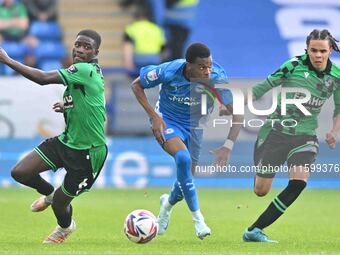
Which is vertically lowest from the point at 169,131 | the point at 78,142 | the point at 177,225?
the point at 177,225

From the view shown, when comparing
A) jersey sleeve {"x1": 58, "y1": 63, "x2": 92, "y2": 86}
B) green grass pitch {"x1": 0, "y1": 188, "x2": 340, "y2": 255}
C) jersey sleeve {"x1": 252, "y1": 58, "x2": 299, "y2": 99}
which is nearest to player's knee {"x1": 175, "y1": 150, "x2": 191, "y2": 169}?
green grass pitch {"x1": 0, "y1": 188, "x2": 340, "y2": 255}

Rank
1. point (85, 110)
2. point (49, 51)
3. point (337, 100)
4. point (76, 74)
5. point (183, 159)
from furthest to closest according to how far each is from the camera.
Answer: point (49, 51), point (337, 100), point (183, 159), point (85, 110), point (76, 74)

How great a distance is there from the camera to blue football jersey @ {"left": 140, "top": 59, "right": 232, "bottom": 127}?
12.8m

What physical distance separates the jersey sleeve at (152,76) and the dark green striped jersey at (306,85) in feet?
3.97

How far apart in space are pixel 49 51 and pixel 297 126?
1411cm

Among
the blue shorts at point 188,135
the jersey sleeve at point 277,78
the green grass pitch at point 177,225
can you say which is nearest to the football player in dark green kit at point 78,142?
the green grass pitch at point 177,225

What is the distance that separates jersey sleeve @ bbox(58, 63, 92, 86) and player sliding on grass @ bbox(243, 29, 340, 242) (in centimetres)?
211

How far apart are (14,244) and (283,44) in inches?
607

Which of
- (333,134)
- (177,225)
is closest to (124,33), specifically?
(177,225)

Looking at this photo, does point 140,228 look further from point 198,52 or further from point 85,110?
point 198,52

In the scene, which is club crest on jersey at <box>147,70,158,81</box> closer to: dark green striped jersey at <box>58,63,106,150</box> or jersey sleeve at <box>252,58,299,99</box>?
dark green striped jersey at <box>58,63,106,150</box>

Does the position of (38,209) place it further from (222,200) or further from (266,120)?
(222,200)

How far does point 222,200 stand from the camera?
19281 mm

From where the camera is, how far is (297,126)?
1272 centimetres
